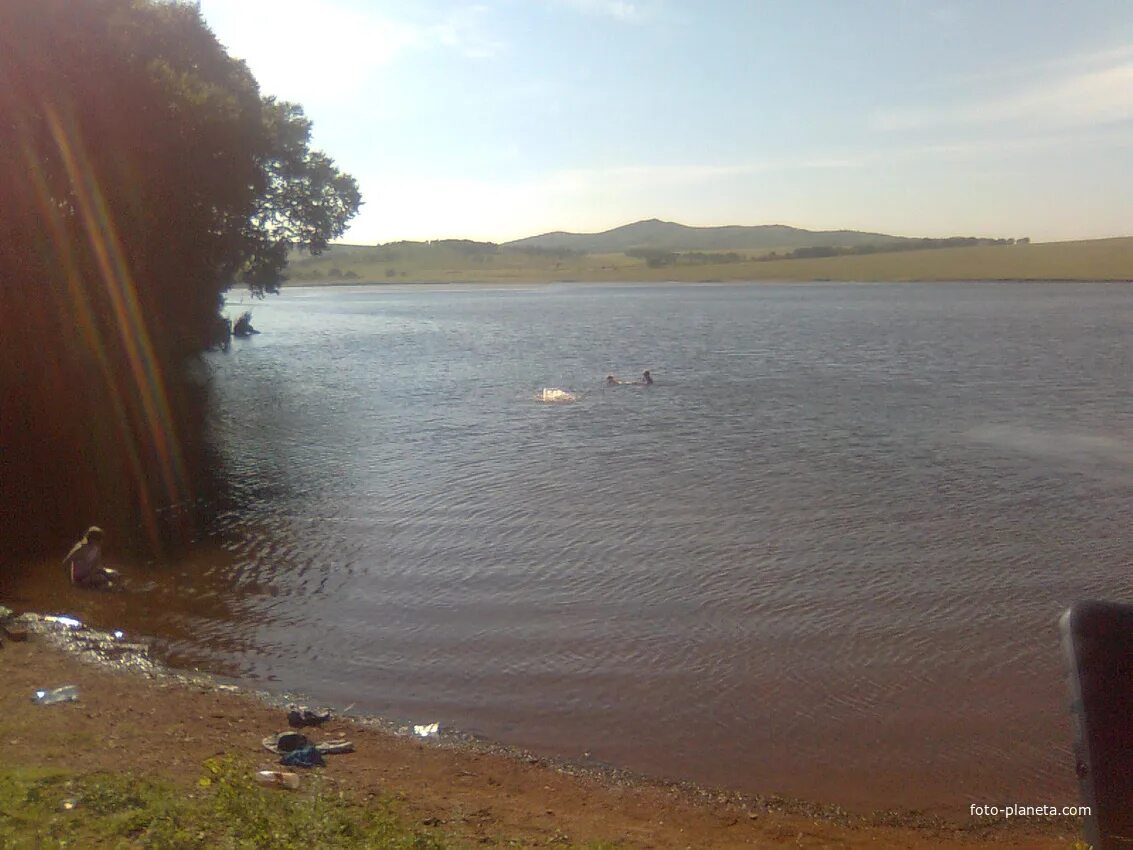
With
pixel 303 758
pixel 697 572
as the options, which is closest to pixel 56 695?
pixel 303 758

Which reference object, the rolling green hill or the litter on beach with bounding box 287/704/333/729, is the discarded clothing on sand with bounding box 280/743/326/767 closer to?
the litter on beach with bounding box 287/704/333/729

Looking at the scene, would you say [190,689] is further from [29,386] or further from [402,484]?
[29,386]

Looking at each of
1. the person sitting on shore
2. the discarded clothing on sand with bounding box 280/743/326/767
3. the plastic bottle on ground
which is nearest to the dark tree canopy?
the person sitting on shore

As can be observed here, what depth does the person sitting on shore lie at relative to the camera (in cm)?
1463

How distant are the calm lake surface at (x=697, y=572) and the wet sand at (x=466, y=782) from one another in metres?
0.53

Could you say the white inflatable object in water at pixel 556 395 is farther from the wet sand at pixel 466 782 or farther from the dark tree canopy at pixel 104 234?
the wet sand at pixel 466 782

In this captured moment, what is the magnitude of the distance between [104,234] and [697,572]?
23075 millimetres

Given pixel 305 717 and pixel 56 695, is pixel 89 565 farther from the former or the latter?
pixel 305 717

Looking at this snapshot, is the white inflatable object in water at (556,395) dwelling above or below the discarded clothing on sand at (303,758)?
above

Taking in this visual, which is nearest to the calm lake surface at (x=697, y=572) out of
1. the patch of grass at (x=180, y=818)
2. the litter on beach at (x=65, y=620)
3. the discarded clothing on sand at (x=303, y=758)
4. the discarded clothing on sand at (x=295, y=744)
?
the litter on beach at (x=65, y=620)

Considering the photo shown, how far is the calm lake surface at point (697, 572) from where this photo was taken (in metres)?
10.5

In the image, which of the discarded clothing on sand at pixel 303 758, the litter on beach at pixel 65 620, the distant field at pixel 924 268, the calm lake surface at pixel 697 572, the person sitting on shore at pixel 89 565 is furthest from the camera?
the distant field at pixel 924 268

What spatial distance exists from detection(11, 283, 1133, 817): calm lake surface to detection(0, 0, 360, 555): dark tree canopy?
3210 mm

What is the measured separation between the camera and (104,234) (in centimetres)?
2942
